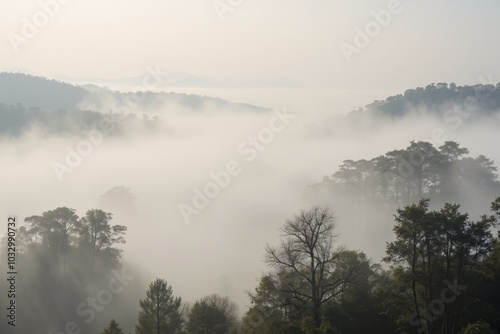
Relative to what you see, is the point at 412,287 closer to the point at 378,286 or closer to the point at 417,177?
the point at 378,286

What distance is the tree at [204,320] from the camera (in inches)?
1713

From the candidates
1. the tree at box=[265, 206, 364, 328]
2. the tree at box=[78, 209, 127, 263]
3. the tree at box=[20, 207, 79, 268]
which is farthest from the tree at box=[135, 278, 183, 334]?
the tree at box=[20, 207, 79, 268]

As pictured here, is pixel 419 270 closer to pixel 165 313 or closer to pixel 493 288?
pixel 493 288

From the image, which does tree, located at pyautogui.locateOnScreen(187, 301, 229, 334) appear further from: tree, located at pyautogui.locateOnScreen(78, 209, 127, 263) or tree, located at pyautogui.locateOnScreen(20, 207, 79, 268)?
tree, located at pyautogui.locateOnScreen(20, 207, 79, 268)

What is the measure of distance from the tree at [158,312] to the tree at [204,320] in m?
1.47

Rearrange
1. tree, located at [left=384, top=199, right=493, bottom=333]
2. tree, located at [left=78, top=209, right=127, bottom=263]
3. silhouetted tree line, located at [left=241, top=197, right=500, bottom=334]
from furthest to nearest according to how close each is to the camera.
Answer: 1. tree, located at [left=78, top=209, right=127, bottom=263]
2. silhouetted tree line, located at [left=241, top=197, right=500, bottom=334]
3. tree, located at [left=384, top=199, right=493, bottom=333]

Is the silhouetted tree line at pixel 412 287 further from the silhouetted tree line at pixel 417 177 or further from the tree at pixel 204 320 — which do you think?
the silhouetted tree line at pixel 417 177

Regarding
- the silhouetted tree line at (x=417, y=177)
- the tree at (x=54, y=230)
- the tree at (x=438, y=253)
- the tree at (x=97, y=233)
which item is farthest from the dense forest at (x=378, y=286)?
the silhouetted tree line at (x=417, y=177)

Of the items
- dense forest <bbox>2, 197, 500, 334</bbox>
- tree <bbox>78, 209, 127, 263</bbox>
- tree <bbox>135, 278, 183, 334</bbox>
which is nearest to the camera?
dense forest <bbox>2, 197, 500, 334</bbox>

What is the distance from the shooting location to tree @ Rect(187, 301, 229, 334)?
143 feet

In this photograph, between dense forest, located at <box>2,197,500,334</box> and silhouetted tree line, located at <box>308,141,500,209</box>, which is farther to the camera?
silhouetted tree line, located at <box>308,141,500,209</box>

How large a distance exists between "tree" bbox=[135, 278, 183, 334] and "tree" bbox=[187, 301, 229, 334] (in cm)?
147

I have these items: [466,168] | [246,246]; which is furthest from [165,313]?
[466,168]

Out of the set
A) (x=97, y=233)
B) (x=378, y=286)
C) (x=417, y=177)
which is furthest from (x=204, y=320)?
(x=417, y=177)
